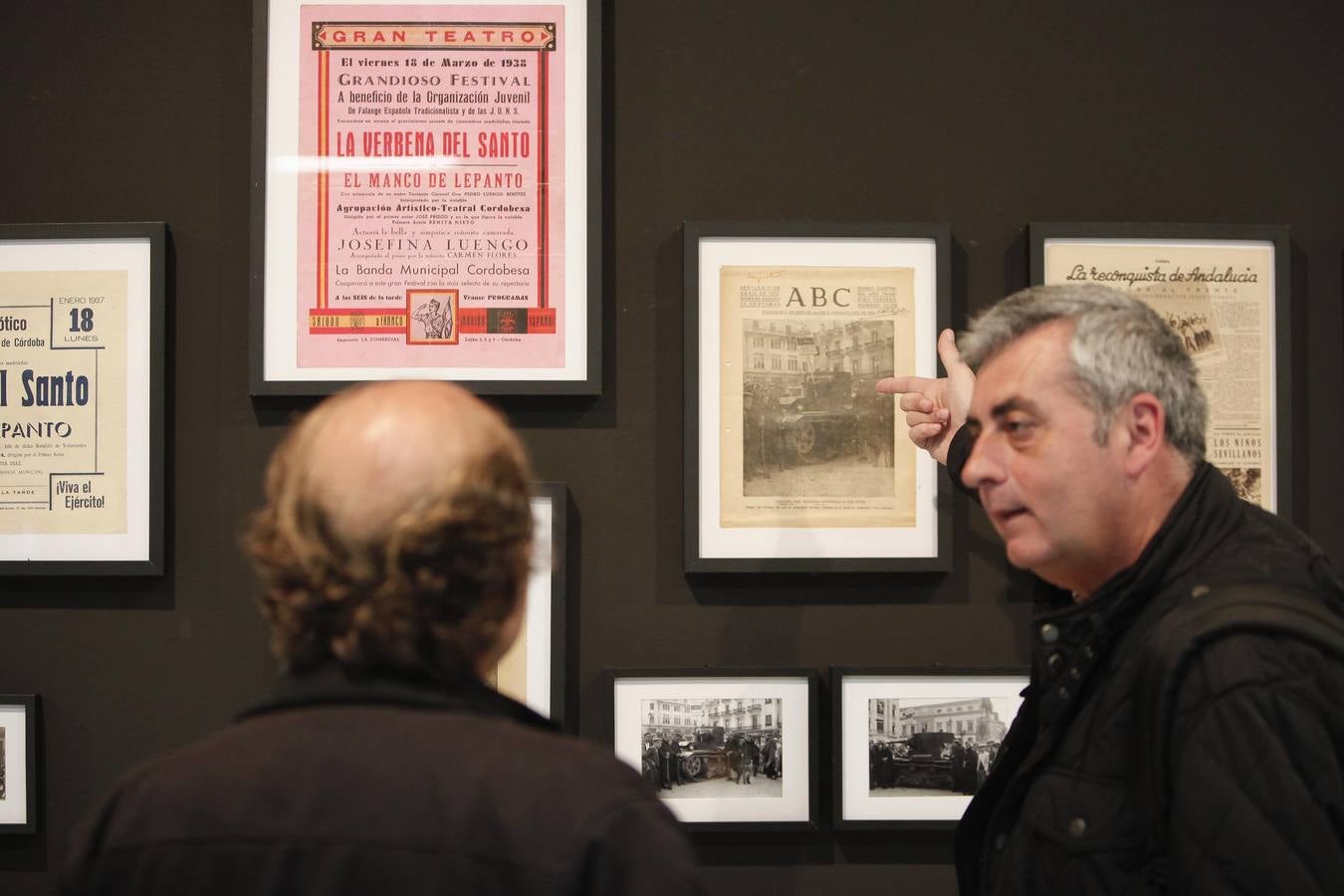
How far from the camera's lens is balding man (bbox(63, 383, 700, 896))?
0.87 meters

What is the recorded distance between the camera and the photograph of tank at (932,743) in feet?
6.96

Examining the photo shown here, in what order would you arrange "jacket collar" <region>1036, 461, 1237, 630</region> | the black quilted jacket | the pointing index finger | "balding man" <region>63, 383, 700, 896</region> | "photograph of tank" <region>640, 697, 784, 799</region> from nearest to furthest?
"balding man" <region>63, 383, 700, 896</region>
the black quilted jacket
"jacket collar" <region>1036, 461, 1237, 630</region>
the pointing index finger
"photograph of tank" <region>640, 697, 784, 799</region>

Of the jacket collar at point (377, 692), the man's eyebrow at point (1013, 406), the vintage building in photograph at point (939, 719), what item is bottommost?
the vintage building in photograph at point (939, 719)

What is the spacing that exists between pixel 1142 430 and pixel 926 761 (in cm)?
101

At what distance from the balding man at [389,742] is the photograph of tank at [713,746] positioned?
3.75ft

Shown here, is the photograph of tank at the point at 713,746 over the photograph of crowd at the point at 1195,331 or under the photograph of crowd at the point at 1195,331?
under

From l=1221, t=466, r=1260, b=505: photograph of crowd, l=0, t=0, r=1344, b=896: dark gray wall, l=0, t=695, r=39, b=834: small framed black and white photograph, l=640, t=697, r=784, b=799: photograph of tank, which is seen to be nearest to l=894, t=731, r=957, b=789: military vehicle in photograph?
l=0, t=0, r=1344, b=896: dark gray wall

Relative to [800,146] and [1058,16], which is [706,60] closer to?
[800,146]

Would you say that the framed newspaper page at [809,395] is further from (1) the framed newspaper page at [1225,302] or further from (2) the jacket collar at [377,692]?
(2) the jacket collar at [377,692]

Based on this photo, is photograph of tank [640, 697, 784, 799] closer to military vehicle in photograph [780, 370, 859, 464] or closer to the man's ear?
military vehicle in photograph [780, 370, 859, 464]

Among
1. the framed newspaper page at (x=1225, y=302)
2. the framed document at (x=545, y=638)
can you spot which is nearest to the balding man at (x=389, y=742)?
the framed document at (x=545, y=638)

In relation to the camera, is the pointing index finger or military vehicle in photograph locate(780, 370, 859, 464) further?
military vehicle in photograph locate(780, 370, 859, 464)

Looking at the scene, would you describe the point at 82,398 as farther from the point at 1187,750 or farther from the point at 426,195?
the point at 1187,750

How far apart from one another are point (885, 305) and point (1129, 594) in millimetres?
967
